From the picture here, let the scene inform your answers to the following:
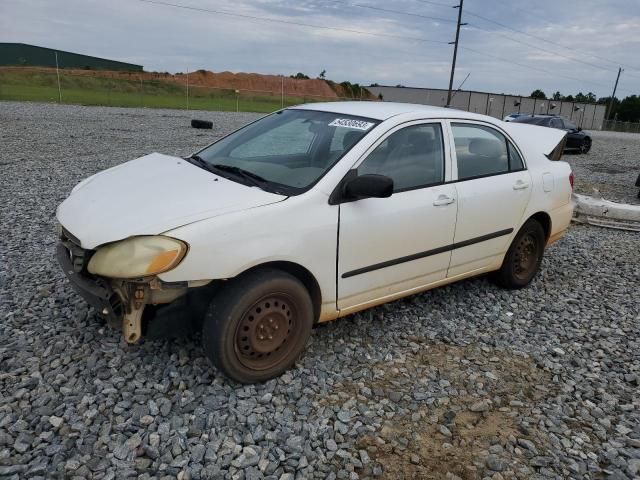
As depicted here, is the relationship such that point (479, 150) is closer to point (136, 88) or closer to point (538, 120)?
point (538, 120)

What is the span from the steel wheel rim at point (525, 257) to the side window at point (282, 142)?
223 cm

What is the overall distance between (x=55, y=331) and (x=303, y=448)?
6.61ft

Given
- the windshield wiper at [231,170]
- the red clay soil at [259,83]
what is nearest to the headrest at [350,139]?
the windshield wiper at [231,170]

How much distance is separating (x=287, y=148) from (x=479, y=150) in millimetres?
1614

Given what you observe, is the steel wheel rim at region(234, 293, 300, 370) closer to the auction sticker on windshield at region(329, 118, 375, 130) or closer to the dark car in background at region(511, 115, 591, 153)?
the auction sticker on windshield at region(329, 118, 375, 130)

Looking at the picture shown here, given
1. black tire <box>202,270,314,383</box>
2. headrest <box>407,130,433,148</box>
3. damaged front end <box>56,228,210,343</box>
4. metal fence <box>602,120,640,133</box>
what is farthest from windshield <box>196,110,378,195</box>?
metal fence <box>602,120,640,133</box>

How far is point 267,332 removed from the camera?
2977mm

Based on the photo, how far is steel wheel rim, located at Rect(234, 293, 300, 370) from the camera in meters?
2.88

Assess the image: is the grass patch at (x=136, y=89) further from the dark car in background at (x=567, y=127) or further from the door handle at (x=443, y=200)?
the door handle at (x=443, y=200)

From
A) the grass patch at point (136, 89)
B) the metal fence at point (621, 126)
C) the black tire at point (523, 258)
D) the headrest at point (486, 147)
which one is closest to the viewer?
the headrest at point (486, 147)

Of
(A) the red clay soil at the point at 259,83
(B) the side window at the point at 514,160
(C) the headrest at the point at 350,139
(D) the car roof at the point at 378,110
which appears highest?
(A) the red clay soil at the point at 259,83

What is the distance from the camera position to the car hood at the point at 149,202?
2689mm

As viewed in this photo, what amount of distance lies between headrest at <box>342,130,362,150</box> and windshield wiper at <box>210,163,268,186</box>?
1.99 feet

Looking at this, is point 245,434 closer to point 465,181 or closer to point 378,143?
point 378,143
